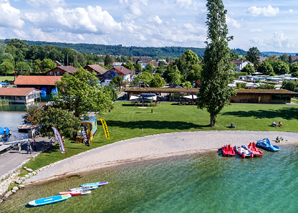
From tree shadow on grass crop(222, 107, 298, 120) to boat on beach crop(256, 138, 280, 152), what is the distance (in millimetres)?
13175

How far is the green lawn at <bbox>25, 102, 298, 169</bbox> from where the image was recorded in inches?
1123

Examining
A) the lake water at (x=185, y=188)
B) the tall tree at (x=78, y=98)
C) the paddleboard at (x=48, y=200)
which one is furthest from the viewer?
the tall tree at (x=78, y=98)

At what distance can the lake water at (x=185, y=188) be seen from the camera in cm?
1789

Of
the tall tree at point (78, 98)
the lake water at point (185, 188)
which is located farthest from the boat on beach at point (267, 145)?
the tall tree at point (78, 98)

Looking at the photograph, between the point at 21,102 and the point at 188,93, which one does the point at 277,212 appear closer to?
the point at 188,93

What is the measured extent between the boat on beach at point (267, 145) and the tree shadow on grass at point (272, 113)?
13.2m

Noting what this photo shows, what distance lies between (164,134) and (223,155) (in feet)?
28.4

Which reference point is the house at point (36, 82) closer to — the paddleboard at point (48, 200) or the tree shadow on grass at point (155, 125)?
the tree shadow on grass at point (155, 125)

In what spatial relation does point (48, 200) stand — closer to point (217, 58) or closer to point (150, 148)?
point (150, 148)

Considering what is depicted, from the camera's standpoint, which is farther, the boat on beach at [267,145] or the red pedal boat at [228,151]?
the boat on beach at [267,145]

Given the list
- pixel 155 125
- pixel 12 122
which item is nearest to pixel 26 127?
pixel 12 122

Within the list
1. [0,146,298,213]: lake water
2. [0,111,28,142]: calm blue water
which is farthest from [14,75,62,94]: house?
[0,146,298,213]: lake water

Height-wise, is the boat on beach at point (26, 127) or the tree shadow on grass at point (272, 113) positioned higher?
the tree shadow on grass at point (272, 113)

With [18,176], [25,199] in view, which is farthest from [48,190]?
[18,176]
